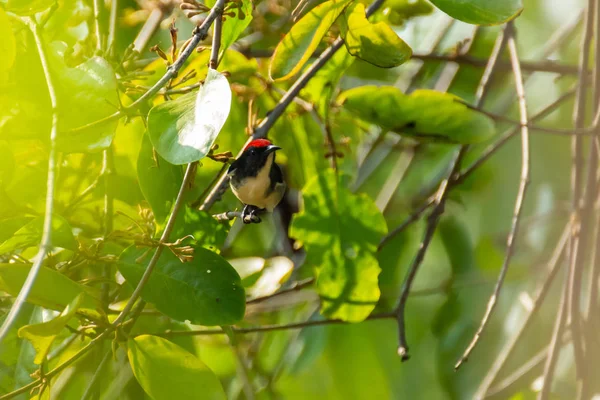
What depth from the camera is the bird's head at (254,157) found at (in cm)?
139

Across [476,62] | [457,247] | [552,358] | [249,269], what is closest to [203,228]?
[249,269]

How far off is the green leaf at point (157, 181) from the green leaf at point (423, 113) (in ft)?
1.13

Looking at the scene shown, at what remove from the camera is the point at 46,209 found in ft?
2.93

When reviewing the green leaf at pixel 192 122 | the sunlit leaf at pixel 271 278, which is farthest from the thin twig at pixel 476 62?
the green leaf at pixel 192 122

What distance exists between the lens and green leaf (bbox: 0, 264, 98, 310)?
102cm

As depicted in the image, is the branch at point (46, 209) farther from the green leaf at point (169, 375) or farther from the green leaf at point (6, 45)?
the green leaf at point (169, 375)

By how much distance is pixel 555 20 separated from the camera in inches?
114

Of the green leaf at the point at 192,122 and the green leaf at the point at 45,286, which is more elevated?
the green leaf at the point at 192,122

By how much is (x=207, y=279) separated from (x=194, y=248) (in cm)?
A: 5

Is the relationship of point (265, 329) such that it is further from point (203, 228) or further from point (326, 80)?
point (326, 80)

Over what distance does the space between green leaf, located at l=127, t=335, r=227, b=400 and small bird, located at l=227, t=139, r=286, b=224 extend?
386 mm

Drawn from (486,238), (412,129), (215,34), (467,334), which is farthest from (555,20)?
(215,34)

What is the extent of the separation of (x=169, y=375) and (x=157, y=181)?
0.90 ft

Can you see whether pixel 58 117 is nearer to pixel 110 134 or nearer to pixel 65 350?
pixel 110 134
